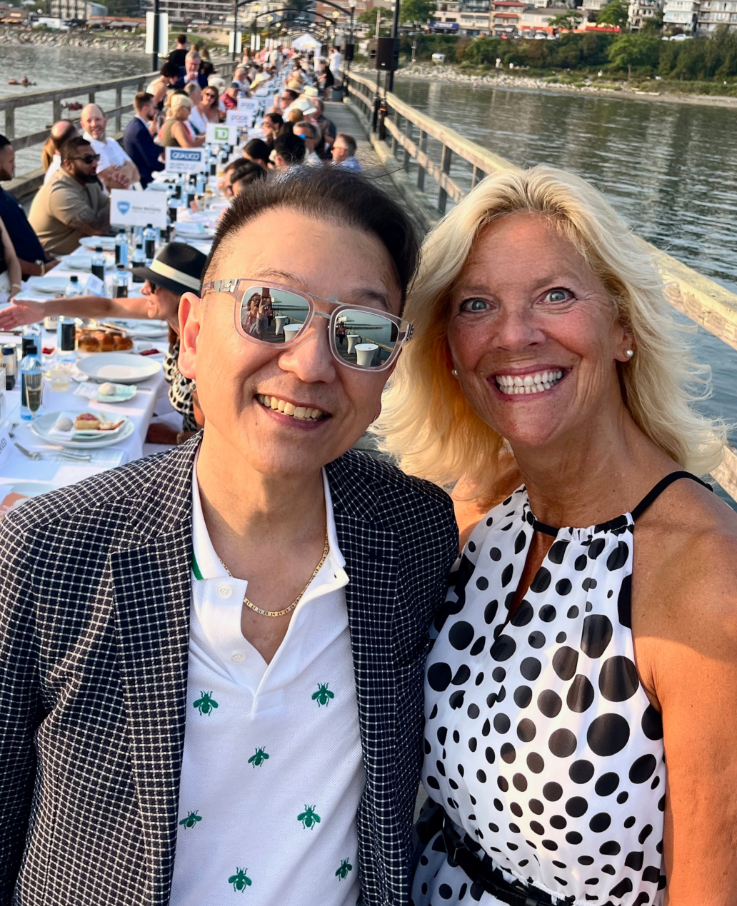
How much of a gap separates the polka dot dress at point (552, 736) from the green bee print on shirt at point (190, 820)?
45 cm

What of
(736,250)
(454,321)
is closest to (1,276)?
(454,321)

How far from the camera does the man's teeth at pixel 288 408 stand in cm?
122

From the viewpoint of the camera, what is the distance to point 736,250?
460 inches

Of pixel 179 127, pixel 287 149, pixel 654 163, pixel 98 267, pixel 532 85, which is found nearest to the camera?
pixel 98 267

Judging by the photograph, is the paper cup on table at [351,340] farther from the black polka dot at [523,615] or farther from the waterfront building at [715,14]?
the waterfront building at [715,14]

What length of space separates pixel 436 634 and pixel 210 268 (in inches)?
29.3

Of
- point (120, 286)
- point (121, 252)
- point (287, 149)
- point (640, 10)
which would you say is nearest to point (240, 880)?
point (120, 286)

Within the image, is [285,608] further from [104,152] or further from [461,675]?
[104,152]

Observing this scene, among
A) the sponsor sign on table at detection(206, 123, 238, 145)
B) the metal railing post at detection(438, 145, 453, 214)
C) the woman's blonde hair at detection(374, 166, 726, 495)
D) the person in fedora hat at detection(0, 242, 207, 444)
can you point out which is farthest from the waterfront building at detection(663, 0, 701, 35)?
the woman's blonde hair at detection(374, 166, 726, 495)

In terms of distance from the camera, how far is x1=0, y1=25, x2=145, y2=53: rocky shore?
3526 inches

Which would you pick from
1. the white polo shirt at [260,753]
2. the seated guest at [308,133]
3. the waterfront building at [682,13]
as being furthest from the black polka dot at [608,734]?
the waterfront building at [682,13]

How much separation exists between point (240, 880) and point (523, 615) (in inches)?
23.9

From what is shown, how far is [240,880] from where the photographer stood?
1.30m

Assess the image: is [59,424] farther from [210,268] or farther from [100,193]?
[100,193]
